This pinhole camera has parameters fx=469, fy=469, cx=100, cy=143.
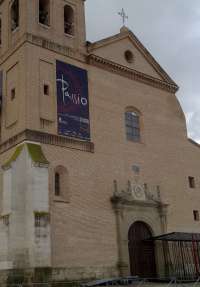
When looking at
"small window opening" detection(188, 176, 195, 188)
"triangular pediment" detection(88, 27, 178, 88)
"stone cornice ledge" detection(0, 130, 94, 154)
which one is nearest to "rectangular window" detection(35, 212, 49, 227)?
"stone cornice ledge" detection(0, 130, 94, 154)

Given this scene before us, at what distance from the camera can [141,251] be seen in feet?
78.1

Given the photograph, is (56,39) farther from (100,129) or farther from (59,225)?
(59,225)

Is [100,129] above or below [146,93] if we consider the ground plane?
below

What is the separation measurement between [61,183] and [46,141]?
208cm

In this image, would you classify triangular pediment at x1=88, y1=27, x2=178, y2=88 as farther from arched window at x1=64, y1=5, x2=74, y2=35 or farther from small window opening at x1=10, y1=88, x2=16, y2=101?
small window opening at x1=10, y1=88, x2=16, y2=101

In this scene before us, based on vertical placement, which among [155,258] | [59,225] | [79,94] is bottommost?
[155,258]

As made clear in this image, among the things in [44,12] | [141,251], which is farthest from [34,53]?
[141,251]

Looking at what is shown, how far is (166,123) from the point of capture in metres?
28.4

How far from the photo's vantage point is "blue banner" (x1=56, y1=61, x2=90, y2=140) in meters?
22.8

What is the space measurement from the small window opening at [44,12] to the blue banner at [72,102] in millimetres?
2861

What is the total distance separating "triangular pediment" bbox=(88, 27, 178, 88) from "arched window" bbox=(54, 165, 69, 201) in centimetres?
727

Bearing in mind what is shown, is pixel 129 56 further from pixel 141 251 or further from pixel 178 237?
pixel 141 251

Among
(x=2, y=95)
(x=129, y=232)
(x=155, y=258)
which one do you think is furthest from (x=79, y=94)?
(x=155, y=258)

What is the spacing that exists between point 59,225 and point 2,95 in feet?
25.4
